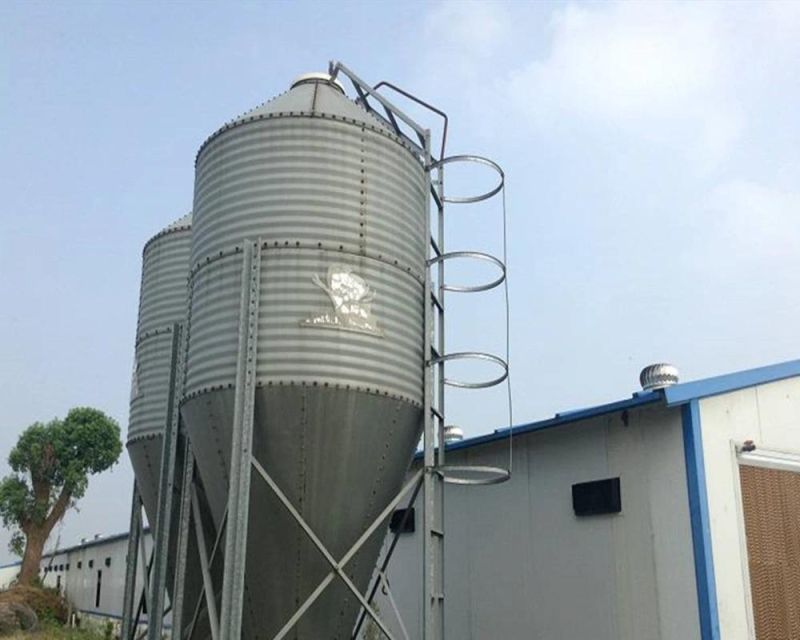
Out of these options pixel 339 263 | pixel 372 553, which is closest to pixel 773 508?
pixel 372 553

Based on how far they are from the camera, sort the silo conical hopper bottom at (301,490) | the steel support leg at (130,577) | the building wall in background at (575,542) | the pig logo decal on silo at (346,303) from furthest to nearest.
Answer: the building wall in background at (575,542), the steel support leg at (130,577), the pig logo decal on silo at (346,303), the silo conical hopper bottom at (301,490)

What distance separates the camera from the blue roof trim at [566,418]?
1070 centimetres

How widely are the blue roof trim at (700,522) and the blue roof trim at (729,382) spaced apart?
0.16 meters

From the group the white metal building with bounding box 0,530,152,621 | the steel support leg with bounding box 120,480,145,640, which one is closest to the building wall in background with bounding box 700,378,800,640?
the steel support leg with bounding box 120,480,145,640

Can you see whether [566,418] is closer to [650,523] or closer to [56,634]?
[650,523]

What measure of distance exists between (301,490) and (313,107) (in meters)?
3.65

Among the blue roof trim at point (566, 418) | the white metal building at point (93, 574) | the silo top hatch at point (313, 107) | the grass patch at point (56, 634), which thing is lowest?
the grass patch at point (56, 634)

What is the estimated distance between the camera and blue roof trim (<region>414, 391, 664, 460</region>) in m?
10.7

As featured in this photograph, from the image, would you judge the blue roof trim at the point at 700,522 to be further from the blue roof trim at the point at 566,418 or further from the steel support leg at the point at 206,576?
the steel support leg at the point at 206,576

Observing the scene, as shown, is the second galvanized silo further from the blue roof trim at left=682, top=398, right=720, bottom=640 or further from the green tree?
the green tree

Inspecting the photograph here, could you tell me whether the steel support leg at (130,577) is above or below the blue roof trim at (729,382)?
below

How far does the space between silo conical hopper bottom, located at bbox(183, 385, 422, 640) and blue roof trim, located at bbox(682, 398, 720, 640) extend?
479 centimetres

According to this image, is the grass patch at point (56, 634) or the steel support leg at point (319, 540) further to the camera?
the grass patch at point (56, 634)

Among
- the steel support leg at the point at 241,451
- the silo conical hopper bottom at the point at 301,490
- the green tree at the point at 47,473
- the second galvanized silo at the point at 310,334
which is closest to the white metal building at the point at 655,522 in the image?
the second galvanized silo at the point at 310,334
